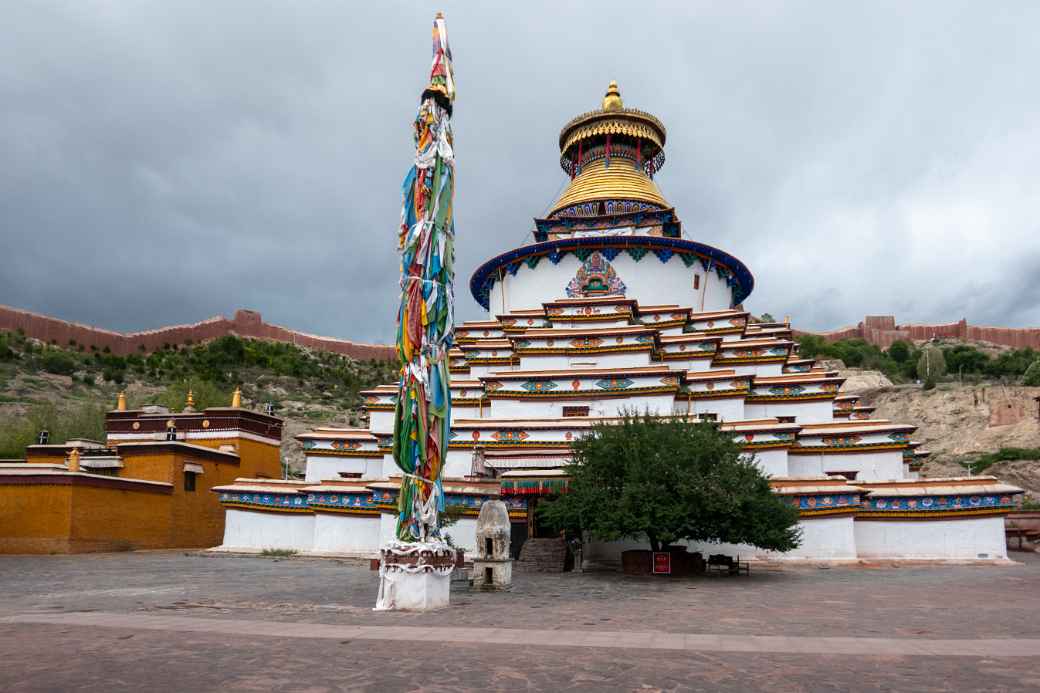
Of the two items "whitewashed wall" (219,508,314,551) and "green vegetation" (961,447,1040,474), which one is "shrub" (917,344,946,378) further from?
"whitewashed wall" (219,508,314,551)

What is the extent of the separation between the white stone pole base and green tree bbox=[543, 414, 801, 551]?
5462mm

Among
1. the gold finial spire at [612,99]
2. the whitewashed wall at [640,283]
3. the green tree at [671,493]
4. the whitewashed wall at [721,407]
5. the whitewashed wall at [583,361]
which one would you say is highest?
the gold finial spire at [612,99]

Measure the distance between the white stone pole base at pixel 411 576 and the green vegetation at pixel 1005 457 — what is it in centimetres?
3805

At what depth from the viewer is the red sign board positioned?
687 inches

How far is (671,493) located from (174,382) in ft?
152

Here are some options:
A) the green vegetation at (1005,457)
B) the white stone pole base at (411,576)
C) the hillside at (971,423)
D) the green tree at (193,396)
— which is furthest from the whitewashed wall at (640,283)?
the green tree at (193,396)

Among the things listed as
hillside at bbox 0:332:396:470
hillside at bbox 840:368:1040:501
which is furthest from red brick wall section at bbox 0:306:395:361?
hillside at bbox 840:368:1040:501

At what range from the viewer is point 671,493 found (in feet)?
53.2

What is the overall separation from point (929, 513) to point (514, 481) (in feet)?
37.9

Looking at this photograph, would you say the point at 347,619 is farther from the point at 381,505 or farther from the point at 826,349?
the point at 826,349

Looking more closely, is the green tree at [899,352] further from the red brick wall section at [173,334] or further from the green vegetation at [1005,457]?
the red brick wall section at [173,334]

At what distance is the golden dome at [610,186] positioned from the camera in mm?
33844

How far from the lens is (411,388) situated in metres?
12.2

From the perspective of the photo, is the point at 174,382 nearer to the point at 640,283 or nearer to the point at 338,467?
the point at 338,467
